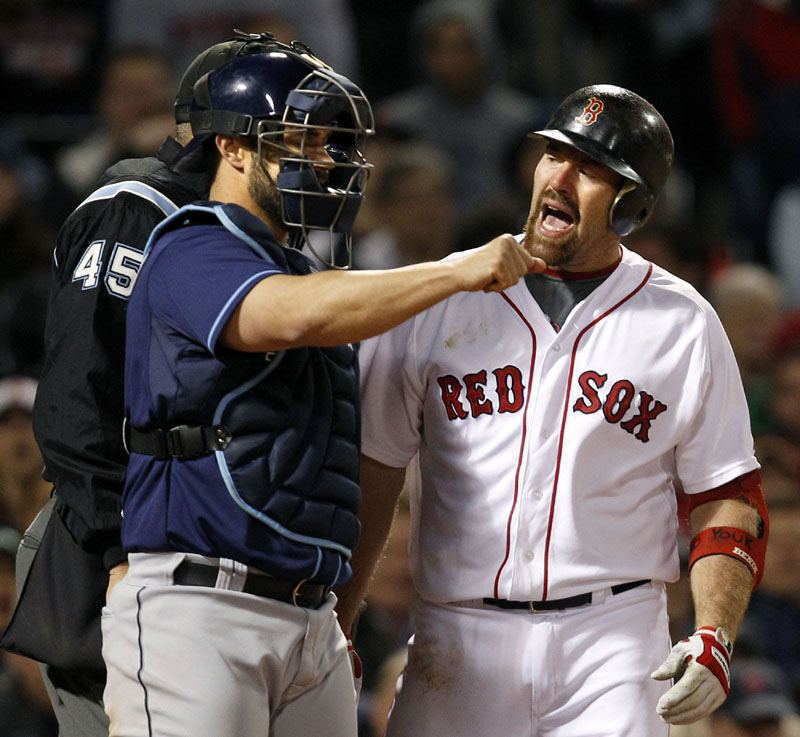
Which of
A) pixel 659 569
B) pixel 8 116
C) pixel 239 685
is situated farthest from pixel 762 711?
pixel 8 116

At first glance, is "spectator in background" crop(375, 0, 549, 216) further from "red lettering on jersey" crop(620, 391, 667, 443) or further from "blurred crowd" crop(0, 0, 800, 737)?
"red lettering on jersey" crop(620, 391, 667, 443)

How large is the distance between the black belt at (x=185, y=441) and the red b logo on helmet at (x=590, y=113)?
1166 millimetres

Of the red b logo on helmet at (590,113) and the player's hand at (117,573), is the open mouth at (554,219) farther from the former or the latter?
the player's hand at (117,573)

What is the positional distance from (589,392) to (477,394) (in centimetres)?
25

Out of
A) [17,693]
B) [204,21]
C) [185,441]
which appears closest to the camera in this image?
[185,441]

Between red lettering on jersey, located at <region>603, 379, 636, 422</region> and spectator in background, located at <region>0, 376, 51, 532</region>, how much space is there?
2.88m

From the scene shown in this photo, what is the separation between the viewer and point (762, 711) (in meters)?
5.03

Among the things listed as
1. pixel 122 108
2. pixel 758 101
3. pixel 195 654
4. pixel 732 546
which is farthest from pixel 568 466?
pixel 758 101

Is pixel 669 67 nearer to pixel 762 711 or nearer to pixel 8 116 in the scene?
pixel 8 116

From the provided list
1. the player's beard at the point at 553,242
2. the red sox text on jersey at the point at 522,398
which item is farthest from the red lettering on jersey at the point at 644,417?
the player's beard at the point at 553,242

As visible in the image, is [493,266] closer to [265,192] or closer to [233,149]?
[265,192]

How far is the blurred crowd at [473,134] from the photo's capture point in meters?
6.02

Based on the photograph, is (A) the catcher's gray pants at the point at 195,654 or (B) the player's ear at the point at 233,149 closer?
(A) the catcher's gray pants at the point at 195,654

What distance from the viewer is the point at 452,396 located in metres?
3.26
